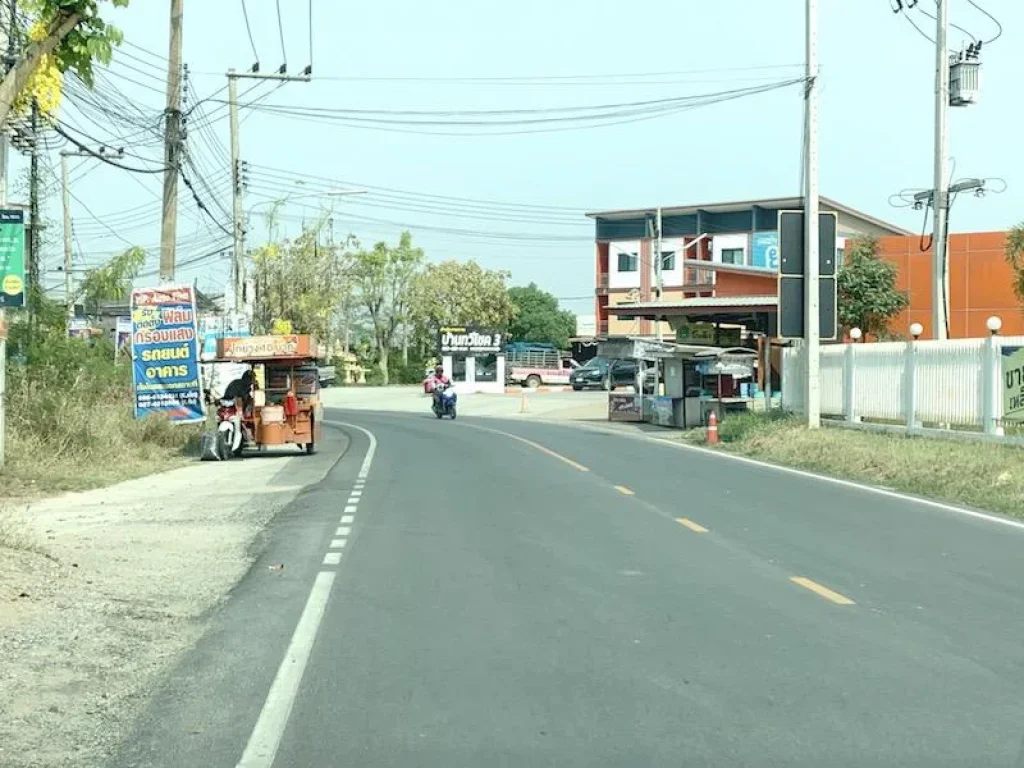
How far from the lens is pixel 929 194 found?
28.1m

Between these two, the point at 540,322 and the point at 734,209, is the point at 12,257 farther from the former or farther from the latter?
the point at 540,322

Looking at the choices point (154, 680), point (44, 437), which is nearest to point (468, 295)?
point (44, 437)

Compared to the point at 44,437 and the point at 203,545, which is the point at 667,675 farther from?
the point at 44,437

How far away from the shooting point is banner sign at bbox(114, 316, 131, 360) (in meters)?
31.3

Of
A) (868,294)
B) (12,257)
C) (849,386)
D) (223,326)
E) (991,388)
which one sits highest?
(868,294)

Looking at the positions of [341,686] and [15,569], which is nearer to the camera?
[341,686]

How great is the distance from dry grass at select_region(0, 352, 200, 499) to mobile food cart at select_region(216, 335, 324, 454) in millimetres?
1840

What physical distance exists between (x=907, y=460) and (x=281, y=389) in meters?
14.4

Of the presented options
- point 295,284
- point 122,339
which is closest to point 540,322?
point 295,284

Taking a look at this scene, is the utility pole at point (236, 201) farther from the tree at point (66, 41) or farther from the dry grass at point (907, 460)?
the tree at point (66, 41)

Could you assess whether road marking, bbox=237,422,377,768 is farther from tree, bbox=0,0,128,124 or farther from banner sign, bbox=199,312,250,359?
banner sign, bbox=199,312,250,359

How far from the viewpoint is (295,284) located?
5778cm

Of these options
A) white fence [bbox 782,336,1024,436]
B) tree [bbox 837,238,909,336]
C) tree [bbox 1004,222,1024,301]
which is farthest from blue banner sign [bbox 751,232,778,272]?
white fence [bbox 782,336,1024,436]

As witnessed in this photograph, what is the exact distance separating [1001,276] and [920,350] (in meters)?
25.5
